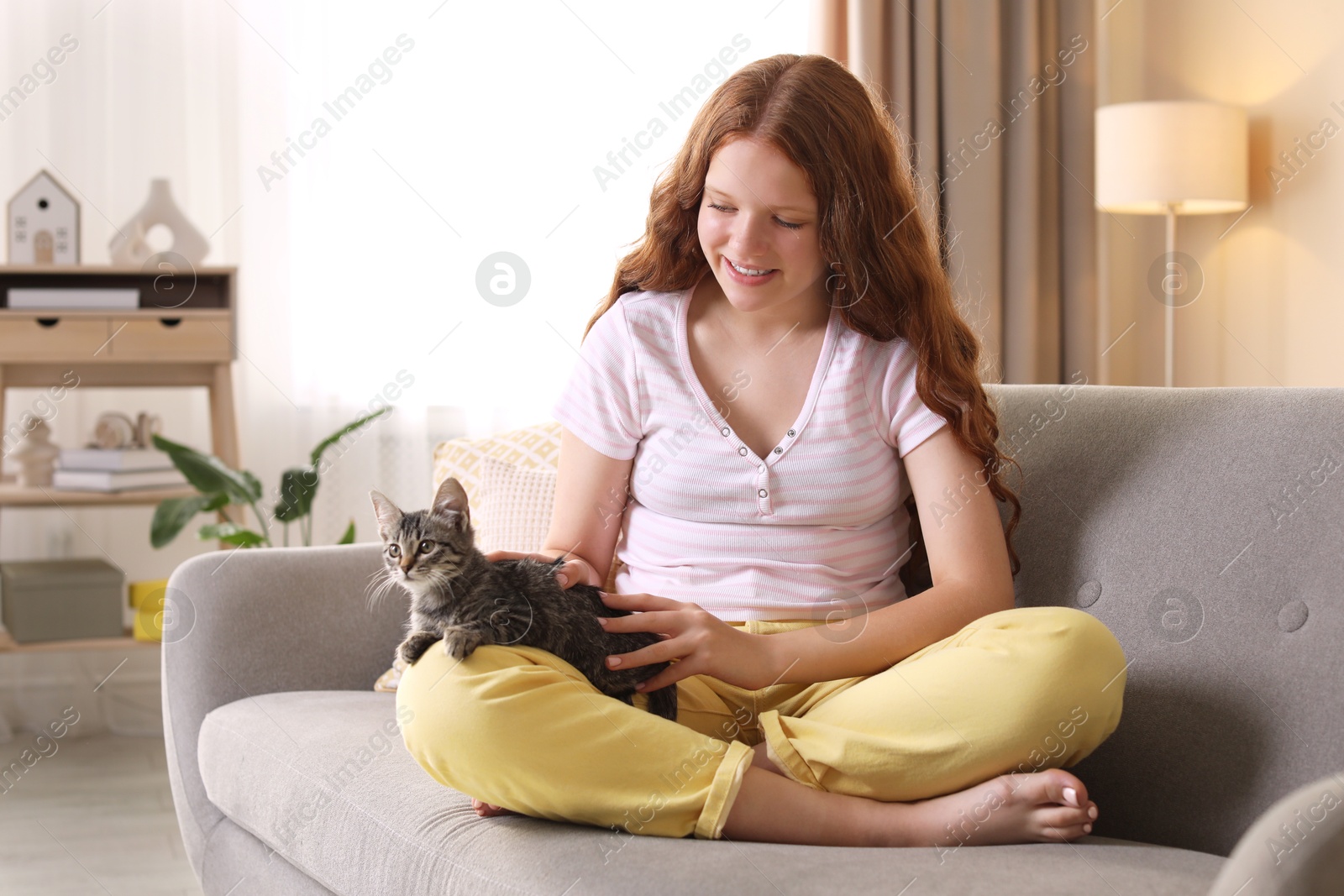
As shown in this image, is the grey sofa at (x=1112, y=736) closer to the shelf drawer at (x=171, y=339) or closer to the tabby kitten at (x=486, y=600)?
the tabby kitten at (x=486, y=600)

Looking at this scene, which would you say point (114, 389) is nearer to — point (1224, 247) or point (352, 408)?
point (352, 408)

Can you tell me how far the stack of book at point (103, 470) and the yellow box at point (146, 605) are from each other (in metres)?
0.26

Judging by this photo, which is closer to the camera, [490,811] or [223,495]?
[490,811]

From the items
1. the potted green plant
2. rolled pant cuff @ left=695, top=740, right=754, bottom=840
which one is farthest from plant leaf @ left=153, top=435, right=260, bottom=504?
rolled pant cuff @ left=695, top=740, right=754, bottom=840

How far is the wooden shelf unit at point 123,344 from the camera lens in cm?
273

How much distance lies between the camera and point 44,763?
2.73 metres

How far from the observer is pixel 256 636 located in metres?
1.61

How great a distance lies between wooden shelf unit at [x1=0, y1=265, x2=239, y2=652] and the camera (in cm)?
273

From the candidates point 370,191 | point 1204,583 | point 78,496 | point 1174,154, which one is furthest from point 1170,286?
point 78,496

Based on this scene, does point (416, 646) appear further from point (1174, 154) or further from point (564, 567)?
point (1174, 154)

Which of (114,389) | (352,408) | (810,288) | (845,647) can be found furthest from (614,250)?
(845,647)

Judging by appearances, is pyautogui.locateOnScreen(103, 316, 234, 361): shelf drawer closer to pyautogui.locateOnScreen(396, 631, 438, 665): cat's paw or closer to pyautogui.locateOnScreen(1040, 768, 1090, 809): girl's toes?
pyautogui.locateOnScreen(396, 631, 438, 665): cat's paw

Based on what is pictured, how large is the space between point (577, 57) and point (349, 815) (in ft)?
7.88

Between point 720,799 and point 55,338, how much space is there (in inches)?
89.9
